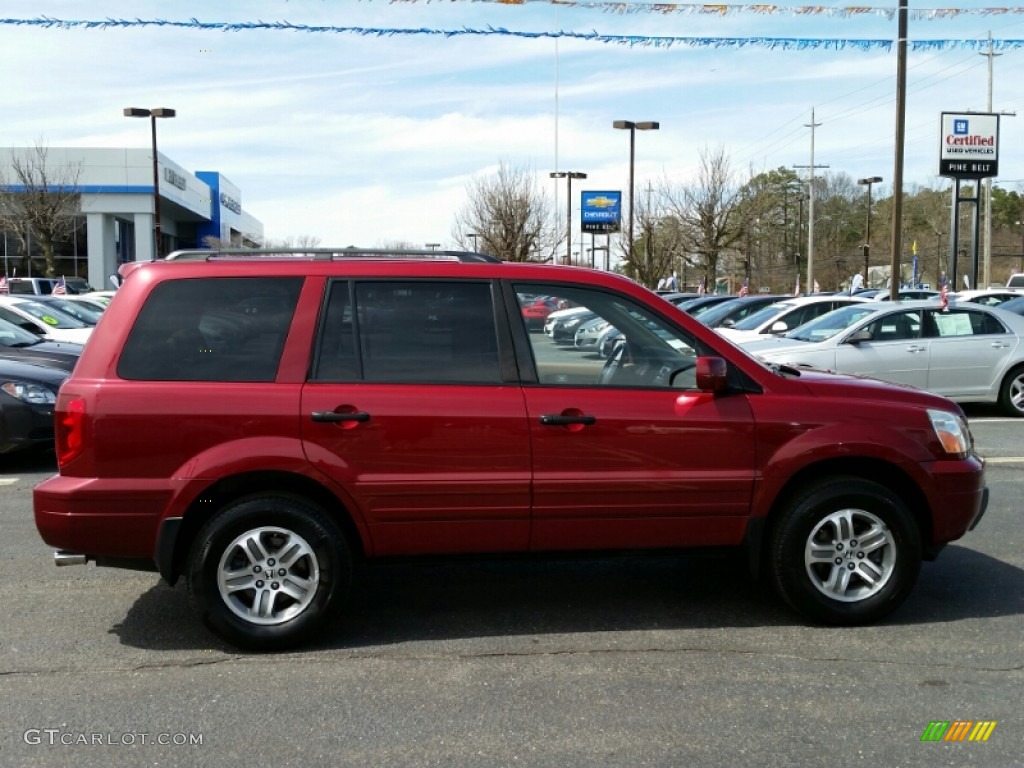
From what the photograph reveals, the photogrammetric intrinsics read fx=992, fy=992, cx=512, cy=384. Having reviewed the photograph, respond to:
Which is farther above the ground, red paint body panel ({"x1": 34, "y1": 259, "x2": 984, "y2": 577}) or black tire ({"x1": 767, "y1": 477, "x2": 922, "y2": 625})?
red paint body panel ({"x1": 34, "y1": 259, "x2": 984, "y2": 577})

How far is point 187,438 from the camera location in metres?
4.43

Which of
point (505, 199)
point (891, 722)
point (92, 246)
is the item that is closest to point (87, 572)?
point (891, 722)

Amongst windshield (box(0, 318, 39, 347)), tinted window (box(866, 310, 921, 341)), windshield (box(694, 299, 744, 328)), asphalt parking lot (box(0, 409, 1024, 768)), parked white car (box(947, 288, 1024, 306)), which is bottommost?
asphalt parking lot (box(0, 409, 1024, 768))

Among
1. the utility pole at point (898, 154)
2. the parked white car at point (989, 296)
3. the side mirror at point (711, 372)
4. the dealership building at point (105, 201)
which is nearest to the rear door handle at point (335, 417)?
the side mirror at point (711, 372)

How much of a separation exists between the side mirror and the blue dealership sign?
43672 millimetres

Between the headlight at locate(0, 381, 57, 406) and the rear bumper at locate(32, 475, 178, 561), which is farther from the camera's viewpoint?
the headlight at locate(0, 381, 57, 406)

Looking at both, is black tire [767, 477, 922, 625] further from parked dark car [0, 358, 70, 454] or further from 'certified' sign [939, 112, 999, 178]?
'certified' sign [939, 112, 999, 178]

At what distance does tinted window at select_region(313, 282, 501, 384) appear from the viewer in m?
4.62

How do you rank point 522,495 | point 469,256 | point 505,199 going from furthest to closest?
point 505,199 < point 469,256 < point 522,495

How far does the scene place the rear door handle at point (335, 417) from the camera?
4.48 meters

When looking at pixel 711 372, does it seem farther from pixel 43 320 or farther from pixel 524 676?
pixel 43 320

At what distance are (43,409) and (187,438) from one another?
5.46 m

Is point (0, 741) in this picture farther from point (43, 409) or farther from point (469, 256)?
point (43, 409)

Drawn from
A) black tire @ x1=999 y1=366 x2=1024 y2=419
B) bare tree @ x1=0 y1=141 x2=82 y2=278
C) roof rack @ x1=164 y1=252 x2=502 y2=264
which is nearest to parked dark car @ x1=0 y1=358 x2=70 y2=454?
roof rack @ x1=164 y1=252 x2=502 y2=264
